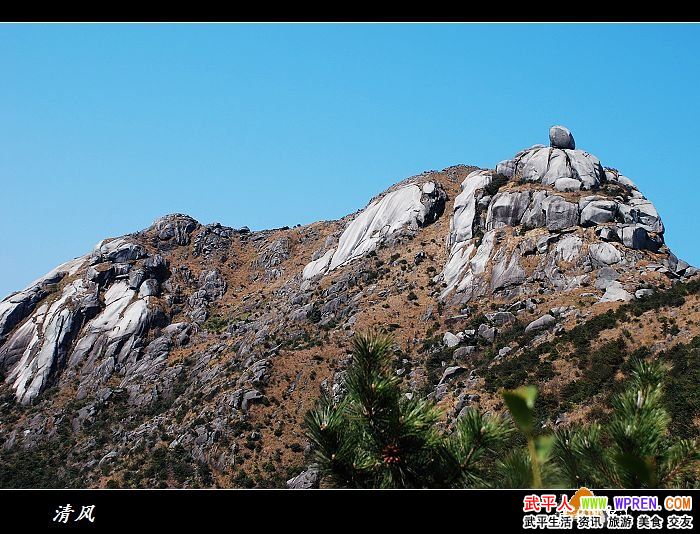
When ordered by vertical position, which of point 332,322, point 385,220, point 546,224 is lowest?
point 332,322

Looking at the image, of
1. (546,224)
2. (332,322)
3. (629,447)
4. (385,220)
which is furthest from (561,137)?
(629,447)

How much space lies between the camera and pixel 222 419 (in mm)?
54094

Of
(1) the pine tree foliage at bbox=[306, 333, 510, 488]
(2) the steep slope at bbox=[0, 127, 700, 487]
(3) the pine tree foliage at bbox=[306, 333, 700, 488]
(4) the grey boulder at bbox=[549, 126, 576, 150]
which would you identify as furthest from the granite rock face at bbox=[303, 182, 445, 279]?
(1) the pine tree foliage at bbox=[306, 333, 510, 488]

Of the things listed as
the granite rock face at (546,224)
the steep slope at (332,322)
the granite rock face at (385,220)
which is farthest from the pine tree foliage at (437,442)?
the granite rock face at (385,220)

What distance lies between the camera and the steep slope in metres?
45.4

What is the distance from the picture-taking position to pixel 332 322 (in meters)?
66.3

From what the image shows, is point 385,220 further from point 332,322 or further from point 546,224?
point 546,224

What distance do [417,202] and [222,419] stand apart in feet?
142

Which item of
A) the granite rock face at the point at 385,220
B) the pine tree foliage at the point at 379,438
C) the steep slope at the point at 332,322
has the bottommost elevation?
the pine tree foliage at the point at 379,438

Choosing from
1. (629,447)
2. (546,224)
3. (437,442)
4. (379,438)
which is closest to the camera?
(629,447)

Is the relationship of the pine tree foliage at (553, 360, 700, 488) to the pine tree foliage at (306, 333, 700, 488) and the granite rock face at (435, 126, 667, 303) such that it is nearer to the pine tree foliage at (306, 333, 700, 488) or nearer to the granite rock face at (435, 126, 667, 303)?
the pine tree foliage at (306, 333, 700, 488)

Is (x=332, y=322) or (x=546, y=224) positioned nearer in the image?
(x=546, y=224)

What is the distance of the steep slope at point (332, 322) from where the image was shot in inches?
1788

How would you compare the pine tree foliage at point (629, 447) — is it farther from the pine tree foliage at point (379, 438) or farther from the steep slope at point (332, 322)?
the steep slope at point (332, 322)
